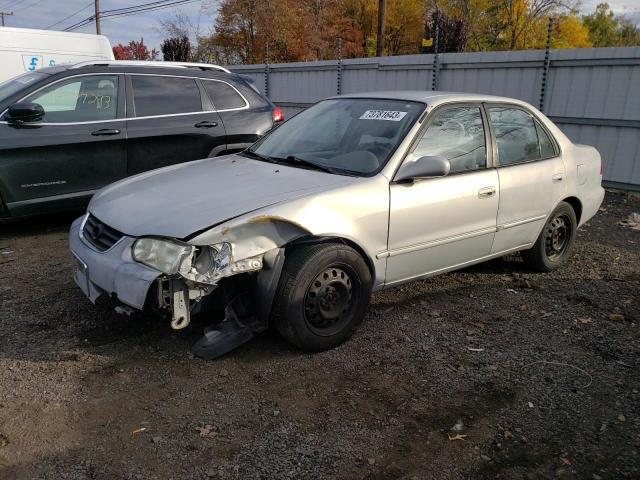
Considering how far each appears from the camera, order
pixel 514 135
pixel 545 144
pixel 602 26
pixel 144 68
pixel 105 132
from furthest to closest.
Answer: pixel 602 26
pixel 144 68
pixel 105 132
pixel 545 144
pixel 514 135

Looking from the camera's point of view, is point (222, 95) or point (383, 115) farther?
point (222, 95)

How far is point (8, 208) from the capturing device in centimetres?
539

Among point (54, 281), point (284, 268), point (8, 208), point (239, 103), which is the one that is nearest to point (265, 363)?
point (284, 268)

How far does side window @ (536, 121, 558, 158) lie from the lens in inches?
190

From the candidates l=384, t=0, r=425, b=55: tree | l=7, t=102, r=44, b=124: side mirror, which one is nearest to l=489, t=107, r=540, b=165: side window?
l=7, t=102, r=44, b=124: side mirror

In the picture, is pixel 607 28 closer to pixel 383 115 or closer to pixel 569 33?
pixel 569 33

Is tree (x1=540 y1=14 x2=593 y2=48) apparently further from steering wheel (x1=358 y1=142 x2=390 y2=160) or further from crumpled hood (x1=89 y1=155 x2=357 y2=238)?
crumpled hood (x1=89 y1=155 x2=357 y2=238)

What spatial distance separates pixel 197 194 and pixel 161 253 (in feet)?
1.87

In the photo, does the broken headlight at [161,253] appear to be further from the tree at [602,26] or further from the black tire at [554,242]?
the tree at [602,26]

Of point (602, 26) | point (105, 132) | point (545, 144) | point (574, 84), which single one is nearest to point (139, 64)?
point (105, 132)

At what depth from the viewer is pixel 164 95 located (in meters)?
6.31

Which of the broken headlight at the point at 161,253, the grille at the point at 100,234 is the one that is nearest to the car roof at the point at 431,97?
the broken headlight at the point at 161,253

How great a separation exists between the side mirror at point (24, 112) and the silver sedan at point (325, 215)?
2.06 meters

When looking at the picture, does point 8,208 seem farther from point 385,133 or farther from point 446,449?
point 446,449
